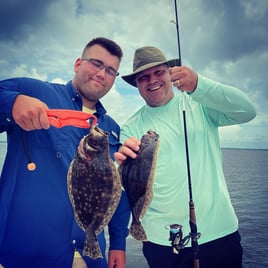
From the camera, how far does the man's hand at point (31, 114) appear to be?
1.86 meters

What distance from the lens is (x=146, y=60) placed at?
4.17m

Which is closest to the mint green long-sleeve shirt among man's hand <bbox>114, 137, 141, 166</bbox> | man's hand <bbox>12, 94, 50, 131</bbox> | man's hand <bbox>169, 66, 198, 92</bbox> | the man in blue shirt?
man's hand <bbox>169, 66, 198, 92</bbox>

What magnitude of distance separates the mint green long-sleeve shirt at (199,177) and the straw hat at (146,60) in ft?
2.62

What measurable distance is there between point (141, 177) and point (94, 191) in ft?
1.38

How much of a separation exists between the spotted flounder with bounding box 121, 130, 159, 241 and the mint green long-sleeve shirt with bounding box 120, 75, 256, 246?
1.31 meters

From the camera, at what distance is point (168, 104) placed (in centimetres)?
419

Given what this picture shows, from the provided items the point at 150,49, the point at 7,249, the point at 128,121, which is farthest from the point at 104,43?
the point at 7,249

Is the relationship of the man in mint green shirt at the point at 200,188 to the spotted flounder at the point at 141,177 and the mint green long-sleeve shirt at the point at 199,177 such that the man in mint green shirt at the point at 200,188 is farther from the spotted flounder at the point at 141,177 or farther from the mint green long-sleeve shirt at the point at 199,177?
the spotted flounder at the point at 141,177

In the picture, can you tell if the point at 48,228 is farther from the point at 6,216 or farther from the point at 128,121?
the point at 128,121

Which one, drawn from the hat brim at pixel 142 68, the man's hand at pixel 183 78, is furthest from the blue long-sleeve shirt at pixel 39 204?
the hat brim at pixel 142 68

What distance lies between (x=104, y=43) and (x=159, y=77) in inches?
39.7

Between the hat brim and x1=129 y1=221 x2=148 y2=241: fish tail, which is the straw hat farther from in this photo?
x1=129 y1=221 x2=148 y2=241: fish tail

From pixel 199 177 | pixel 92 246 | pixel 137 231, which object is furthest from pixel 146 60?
pixel 92 246

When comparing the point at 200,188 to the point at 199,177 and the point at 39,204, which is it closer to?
the point at 199,177
